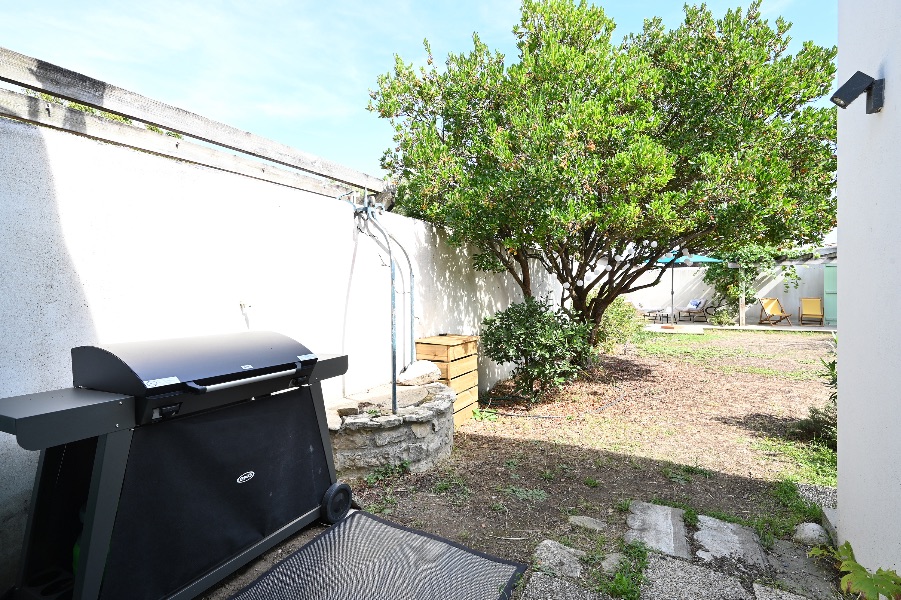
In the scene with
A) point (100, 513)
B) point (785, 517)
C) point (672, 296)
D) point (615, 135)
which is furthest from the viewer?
point (672, 296)

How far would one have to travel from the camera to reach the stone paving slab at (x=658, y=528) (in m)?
2.70

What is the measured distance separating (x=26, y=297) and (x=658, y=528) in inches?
141

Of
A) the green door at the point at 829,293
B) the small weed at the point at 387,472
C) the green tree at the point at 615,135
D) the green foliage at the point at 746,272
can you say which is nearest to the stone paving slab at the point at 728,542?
the small weed at the point at 387,472

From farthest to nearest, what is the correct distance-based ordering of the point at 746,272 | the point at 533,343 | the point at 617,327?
the point at 746,272 < the point at 617,327 < the point at 533,343

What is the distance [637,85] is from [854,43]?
3.22 metres

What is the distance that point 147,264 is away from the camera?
2.68 m

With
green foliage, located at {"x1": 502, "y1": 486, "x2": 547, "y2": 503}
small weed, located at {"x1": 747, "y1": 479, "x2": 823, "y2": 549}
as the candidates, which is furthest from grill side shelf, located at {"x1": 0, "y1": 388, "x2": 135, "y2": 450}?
small weed, located at {"x1": 747, "y1": 479, "x2": 823, "y2": 549}

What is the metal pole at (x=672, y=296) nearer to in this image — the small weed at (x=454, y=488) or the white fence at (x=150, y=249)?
the white fence at (x=150, y=249)

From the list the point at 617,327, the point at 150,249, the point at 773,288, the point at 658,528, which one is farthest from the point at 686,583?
the point at 773,288

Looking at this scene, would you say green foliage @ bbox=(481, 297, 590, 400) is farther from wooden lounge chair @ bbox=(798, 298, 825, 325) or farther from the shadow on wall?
wooden lounge chair @ bbox=(798, 298, 825, 325)

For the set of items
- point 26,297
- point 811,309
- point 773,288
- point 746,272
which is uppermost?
point 746,272

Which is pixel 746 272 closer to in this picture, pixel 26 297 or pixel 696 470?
pixel 696 470

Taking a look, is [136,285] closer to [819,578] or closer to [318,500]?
[318,500]

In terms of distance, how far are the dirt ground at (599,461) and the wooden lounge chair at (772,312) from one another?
7.33 meters
